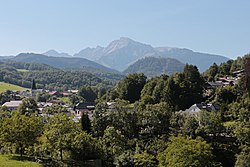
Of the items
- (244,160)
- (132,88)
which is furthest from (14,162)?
(132,88)

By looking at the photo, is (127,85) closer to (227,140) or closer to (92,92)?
(227,140)

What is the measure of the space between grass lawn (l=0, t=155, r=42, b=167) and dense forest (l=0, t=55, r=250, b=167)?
1.67m

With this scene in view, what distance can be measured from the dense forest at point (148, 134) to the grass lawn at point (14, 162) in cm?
167

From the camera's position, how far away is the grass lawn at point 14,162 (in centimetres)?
3130

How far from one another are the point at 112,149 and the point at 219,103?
26215mm

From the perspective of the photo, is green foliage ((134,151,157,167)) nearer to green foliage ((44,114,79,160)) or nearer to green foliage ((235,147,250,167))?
green foliage ((44,114,79,160))

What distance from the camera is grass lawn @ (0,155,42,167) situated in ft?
103

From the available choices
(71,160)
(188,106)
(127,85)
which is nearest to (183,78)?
(188,106)

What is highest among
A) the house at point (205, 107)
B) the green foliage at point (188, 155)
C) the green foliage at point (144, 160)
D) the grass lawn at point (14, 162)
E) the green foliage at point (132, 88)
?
the green foliage at point (132, 88)

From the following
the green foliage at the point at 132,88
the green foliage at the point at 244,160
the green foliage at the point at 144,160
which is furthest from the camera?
the green foliage at the point at 132,88

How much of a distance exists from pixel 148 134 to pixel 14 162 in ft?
61.3

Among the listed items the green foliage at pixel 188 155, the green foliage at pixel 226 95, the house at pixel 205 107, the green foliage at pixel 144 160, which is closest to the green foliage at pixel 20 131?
the green foliage at pixel 144 160

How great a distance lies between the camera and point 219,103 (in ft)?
195

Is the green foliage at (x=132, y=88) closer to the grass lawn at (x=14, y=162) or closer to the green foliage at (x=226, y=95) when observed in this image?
the green foliage at (x=226, y=95)
